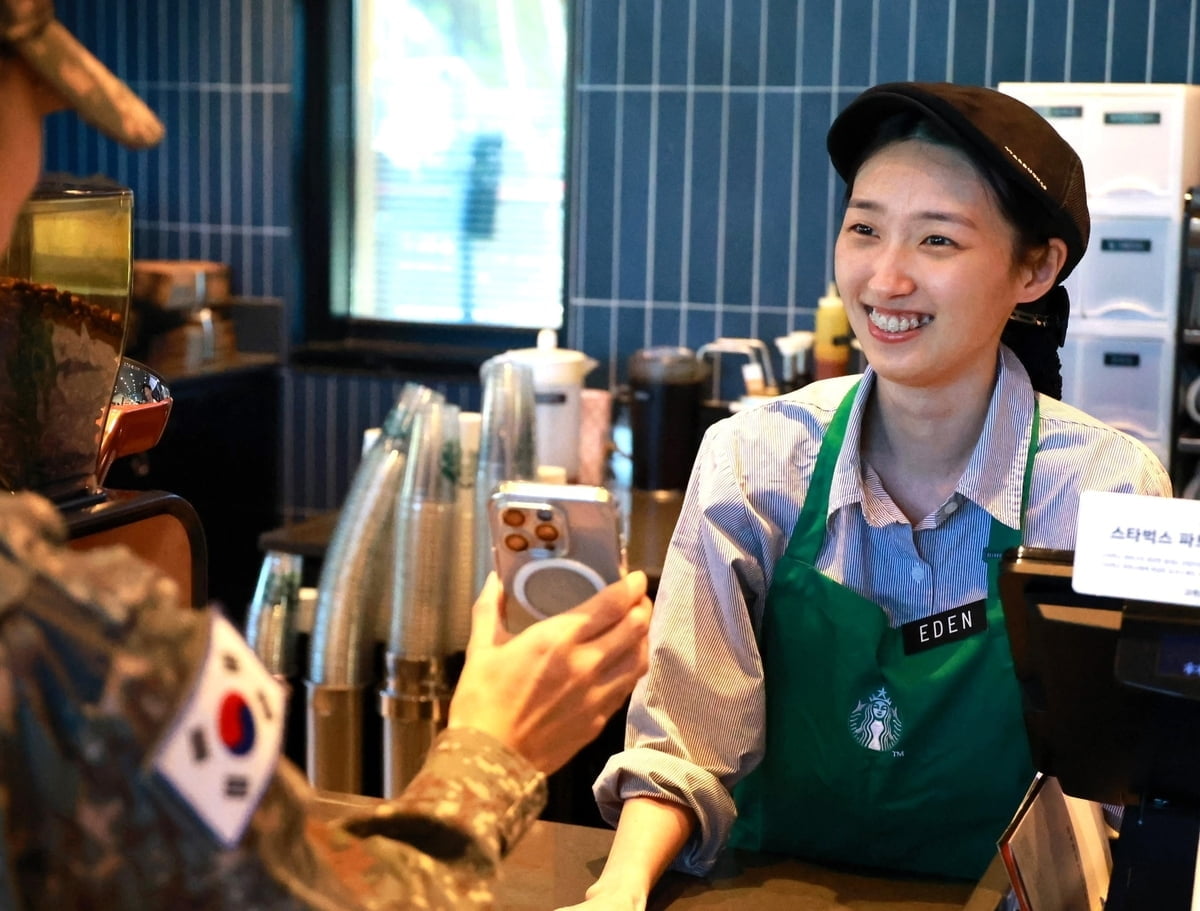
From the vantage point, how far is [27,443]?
44.0 inches

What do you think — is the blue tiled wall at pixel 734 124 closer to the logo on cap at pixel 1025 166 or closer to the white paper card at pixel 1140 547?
the logo on cap at pixel 1025 166

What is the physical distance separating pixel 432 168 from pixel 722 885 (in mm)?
3659

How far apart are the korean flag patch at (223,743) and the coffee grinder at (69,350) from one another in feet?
1.65

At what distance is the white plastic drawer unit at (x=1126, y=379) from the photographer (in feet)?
12.3

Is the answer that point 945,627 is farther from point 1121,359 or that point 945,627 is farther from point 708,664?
point 1121,359

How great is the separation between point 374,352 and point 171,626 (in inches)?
167

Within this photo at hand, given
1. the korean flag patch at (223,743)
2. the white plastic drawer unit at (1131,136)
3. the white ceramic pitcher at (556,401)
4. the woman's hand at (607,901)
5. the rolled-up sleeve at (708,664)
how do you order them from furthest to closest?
the white plastic drawer unit at (1131,136), the white ceramic pitcher at (556,401), the rolled-up sleeve at (708,664), the woman's hand at (607,901), the korean flag patch at (223,743)

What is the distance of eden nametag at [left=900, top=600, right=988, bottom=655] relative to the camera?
1608 millimetres

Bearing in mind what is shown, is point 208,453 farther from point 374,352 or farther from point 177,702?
point 177,702

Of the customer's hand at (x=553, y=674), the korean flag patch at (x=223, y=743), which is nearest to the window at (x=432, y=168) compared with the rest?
the customer's hand at (x=553, y=674)

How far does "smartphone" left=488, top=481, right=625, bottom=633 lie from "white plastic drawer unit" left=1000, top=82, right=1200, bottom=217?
2.89m

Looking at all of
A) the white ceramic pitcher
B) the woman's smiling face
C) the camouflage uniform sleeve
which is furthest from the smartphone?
the white ceramic pitcher

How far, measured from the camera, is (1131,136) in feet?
12.1

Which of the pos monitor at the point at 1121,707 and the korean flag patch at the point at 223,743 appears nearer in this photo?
the korean flag patch at the point at 223,743
